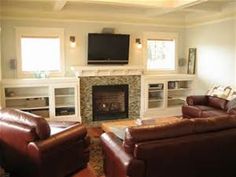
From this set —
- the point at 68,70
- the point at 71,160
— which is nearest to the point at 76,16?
the point at 68,70

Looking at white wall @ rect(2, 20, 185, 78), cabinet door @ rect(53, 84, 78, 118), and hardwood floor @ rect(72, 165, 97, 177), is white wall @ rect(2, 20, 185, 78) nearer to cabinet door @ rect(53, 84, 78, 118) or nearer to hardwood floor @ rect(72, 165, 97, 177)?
cabinet door @ rect(53, 84, 78, 118)

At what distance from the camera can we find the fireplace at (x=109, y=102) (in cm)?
625

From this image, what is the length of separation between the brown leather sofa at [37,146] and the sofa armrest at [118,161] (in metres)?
0.54

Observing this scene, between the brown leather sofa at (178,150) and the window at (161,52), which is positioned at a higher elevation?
the window at (161,52)

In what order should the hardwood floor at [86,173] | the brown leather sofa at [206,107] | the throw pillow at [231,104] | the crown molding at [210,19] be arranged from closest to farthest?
the hardwood floor at [86,173] < the throw pillow at [231,104] < the brown leather sofa at [206,107] < the crown molding at [210,19]

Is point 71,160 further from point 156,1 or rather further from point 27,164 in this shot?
point 156,1

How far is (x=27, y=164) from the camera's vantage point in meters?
3.06

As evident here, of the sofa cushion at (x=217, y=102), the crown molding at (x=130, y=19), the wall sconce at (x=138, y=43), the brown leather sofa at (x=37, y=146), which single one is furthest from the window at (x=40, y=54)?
the sofa cushion at (x=217, y=102)

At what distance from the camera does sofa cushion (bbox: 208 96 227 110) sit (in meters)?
5.27

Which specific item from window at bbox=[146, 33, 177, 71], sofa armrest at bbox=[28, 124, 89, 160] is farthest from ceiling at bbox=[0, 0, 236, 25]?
sofa armrest at bbox=[28, 124, 89, 160]

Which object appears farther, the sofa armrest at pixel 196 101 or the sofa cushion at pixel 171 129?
the sofa armrest at pixel 196 101

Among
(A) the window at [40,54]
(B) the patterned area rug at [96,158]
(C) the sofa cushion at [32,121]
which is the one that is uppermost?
(A) the window at [40,54]

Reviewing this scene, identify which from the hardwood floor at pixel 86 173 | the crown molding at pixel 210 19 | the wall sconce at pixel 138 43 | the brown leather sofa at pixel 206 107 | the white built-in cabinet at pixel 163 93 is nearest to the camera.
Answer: the hardwood floor at pixel 86 173

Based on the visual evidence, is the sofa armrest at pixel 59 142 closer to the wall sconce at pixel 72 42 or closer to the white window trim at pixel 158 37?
the wall sconce at pixel 72 42
